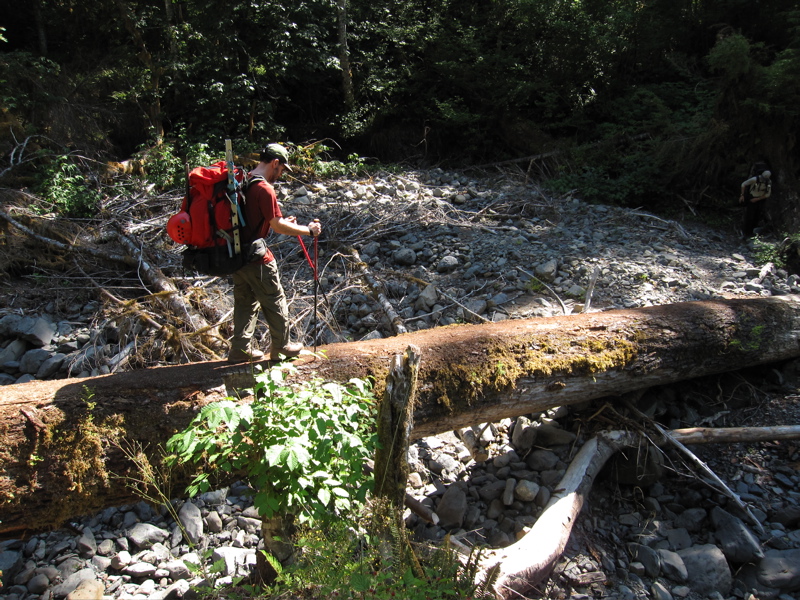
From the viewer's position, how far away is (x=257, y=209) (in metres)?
3.46

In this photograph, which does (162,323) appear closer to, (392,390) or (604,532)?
(392,390)

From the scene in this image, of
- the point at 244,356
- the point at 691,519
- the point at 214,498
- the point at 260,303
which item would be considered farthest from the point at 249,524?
the point at 691,519

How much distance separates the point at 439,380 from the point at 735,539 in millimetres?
2360

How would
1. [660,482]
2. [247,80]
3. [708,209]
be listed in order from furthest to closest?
[247,80]
[708,209]
[660,482]

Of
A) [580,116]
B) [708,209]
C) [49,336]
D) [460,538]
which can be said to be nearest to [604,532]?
[460,538]

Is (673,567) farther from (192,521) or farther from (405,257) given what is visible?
(405,257)

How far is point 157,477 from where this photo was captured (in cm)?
303

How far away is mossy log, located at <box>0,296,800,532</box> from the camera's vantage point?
2873 millimetres

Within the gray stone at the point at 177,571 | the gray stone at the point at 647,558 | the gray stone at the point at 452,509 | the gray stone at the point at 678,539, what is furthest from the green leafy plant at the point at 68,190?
the gray stone at the point at 678,539

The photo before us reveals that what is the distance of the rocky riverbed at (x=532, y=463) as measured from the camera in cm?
337

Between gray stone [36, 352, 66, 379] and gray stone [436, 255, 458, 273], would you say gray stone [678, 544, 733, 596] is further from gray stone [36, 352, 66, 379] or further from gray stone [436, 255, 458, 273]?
gray stone [36, 352, 66, 379]

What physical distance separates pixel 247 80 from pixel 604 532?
11.1m

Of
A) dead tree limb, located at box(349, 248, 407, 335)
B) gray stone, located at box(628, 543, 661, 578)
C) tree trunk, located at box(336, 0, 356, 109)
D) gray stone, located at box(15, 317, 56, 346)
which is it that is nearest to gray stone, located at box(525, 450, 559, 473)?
gray stone, located at box(628, 543, 661, 578)

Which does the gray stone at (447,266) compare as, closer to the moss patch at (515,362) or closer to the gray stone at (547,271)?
the gray stone at (547,271)
